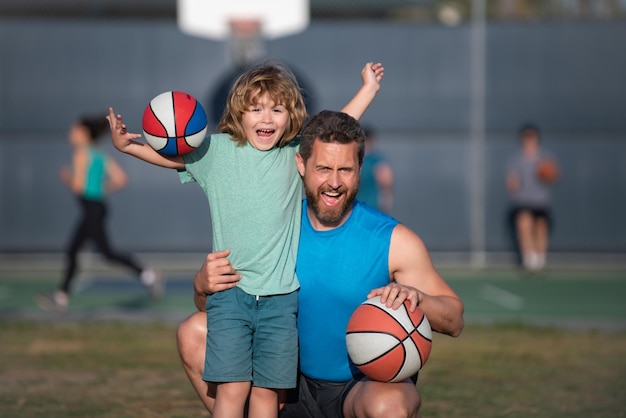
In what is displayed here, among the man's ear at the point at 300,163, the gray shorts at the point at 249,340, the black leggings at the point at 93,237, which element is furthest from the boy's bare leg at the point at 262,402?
the black leggings at the point at 93,237

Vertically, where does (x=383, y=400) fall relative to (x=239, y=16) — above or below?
below

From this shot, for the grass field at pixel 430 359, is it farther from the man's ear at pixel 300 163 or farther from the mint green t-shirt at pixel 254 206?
the man's ear at pixel 300 163

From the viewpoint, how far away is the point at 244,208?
565 cm

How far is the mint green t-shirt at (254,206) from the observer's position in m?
5.58

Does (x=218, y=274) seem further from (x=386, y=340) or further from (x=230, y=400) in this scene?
(x=386, y=340)

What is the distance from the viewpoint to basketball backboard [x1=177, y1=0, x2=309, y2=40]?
18.7 m

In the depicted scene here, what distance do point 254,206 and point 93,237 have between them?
7.66m

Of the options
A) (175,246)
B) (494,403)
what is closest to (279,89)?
(494,403)

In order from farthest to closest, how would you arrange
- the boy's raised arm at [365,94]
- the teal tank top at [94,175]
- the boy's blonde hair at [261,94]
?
the teal tank top at [94,175]
the boy's raised arm at [365,94]
the boy's blonde hair at [261,94]

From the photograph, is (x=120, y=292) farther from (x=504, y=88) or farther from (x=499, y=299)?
(x=504, y=88)

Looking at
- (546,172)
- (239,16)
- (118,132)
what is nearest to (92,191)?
(239,16)

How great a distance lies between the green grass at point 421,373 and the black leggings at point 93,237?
1211 millimetres

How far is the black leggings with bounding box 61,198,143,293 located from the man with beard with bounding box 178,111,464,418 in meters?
7.35

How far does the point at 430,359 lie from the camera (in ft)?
31.6
